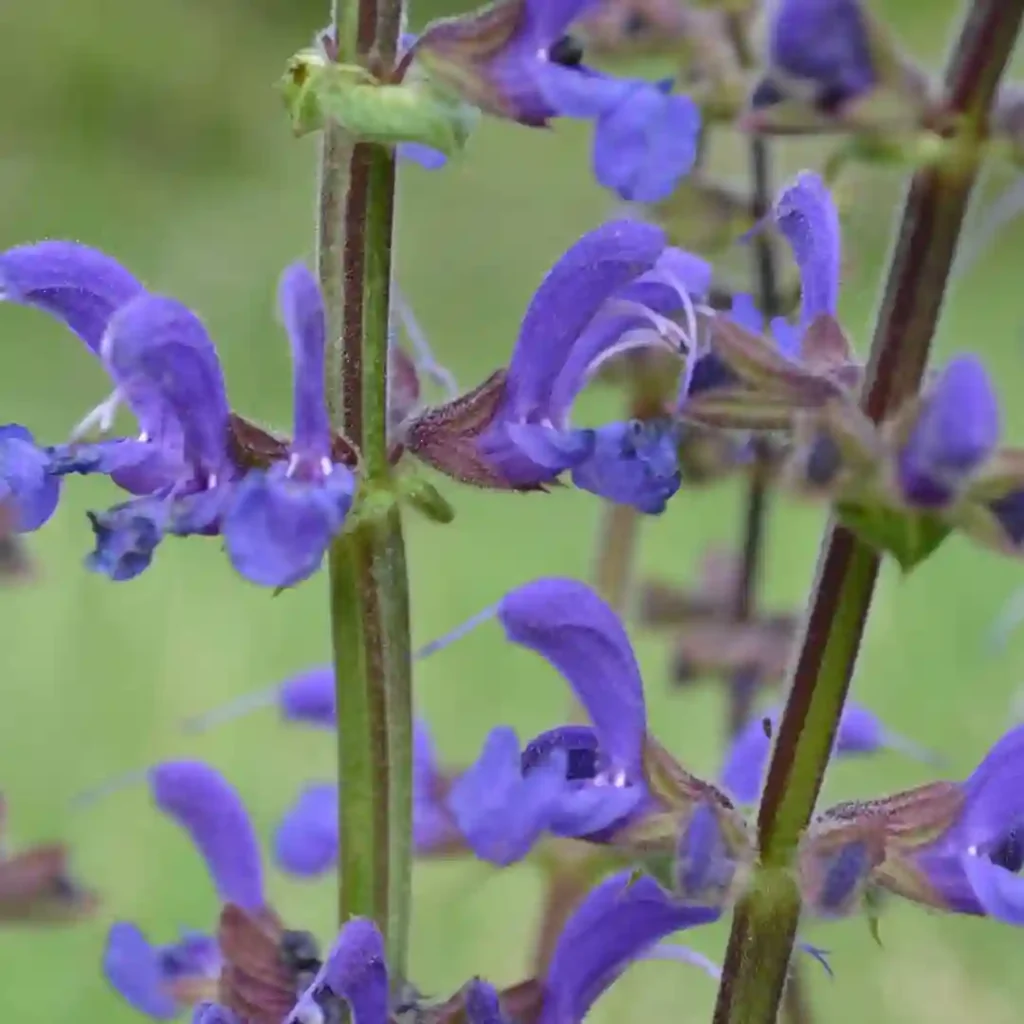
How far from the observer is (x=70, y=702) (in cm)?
261

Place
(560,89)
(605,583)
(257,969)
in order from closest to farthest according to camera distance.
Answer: (560,89) < (257,969) < (605,583)

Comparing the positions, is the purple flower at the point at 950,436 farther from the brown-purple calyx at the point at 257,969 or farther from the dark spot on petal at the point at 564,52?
the brown-purple calyx at the point at 257,969

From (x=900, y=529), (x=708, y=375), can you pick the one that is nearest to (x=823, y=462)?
(x=900, y=529)

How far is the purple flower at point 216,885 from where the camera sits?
36.1 inches

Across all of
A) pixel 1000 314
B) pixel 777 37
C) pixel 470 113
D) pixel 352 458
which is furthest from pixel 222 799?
pixel 1000 314

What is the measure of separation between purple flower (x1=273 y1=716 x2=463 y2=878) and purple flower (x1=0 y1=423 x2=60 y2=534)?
0.32 meters

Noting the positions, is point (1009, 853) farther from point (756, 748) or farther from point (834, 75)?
point (834, 75)

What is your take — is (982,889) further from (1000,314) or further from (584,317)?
(1000,314)

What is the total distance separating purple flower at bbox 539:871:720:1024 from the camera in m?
0.79

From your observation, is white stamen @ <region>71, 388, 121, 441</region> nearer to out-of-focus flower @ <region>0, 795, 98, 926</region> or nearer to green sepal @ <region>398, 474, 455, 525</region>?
A: green sepal @ <region>398, 474, 455, 525</region>

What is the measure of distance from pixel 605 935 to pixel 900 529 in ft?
0.90

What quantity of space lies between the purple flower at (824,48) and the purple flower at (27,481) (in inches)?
12.6

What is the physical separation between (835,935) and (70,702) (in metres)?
1.14

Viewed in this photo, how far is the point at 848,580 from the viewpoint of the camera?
70 centimetres
